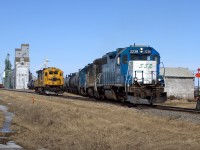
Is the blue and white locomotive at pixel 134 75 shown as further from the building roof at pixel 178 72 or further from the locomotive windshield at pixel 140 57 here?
the building roof at pixel 178 72

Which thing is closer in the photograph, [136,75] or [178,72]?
[136,75]

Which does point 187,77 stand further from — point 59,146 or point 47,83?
point 59,146

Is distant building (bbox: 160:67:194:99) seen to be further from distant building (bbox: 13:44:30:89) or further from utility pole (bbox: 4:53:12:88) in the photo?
utility pole (bbox: 4:53:12:88)

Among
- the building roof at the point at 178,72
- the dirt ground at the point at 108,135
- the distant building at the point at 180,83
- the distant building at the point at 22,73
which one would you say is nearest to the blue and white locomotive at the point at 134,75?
the dirt ground at the point at 108,135

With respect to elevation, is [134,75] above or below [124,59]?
below

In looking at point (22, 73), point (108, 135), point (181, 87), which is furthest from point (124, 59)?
point (22, 73)

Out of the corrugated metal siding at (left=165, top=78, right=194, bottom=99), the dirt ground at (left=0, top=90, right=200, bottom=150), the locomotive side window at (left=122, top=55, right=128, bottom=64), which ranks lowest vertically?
the dirt ground at (left=0, top=90, right=200, bottom=150)

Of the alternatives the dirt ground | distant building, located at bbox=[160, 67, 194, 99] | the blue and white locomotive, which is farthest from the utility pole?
the dirt ground

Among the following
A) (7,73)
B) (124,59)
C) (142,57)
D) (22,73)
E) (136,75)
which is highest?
(7,73)

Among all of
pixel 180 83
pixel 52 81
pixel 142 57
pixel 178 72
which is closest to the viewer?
pixel 142 57

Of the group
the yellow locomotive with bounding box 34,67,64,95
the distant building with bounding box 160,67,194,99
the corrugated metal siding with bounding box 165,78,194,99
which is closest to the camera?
the yellow locomotive with bounding box 34,67,64,95

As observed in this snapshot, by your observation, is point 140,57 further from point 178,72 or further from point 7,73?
point 7,73

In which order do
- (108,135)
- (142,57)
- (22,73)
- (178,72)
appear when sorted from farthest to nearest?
(22,73) → (178,72) → (142,57) → (108,135)

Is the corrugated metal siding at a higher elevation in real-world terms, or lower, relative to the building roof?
lower
